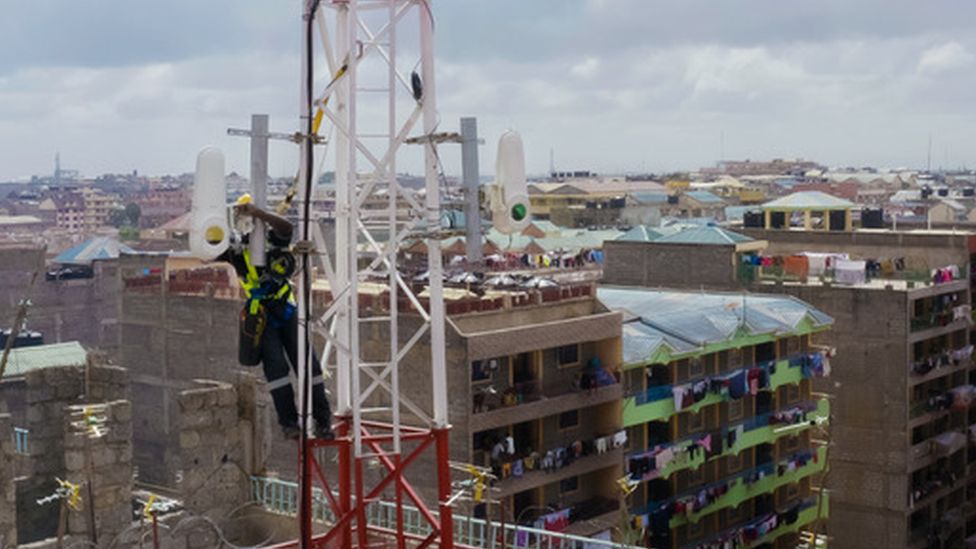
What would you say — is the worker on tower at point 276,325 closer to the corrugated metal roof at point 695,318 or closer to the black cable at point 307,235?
the black cable at point 307,235

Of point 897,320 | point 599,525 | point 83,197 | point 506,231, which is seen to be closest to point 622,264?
point 897,320

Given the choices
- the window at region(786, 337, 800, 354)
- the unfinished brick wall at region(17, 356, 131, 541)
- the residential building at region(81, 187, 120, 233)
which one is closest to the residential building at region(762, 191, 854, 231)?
the window at region(786, 337, 800, 354)

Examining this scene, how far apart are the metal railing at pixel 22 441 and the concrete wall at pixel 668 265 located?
34078 mm

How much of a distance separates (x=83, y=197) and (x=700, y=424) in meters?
170

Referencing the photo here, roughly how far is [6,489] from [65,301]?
6336 cm

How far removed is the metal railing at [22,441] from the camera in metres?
24.0

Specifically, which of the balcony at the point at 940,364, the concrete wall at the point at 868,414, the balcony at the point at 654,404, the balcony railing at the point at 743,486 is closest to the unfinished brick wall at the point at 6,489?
the balcony at the point at 654,404

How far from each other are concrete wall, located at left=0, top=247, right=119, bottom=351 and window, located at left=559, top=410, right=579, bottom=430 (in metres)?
43.4

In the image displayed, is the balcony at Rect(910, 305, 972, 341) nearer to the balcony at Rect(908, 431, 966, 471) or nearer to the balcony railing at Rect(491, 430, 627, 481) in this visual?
the balcony at Rect(908, 431, 966, 471)

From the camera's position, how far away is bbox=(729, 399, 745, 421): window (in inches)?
1732

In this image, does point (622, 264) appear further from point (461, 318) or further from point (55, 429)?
point (55, 429)

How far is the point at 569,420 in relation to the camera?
38.5 metres

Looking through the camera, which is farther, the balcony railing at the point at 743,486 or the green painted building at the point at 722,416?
the balcony railing at the point at 743,486

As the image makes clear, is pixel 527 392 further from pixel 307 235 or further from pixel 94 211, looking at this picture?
pixel 94 211
